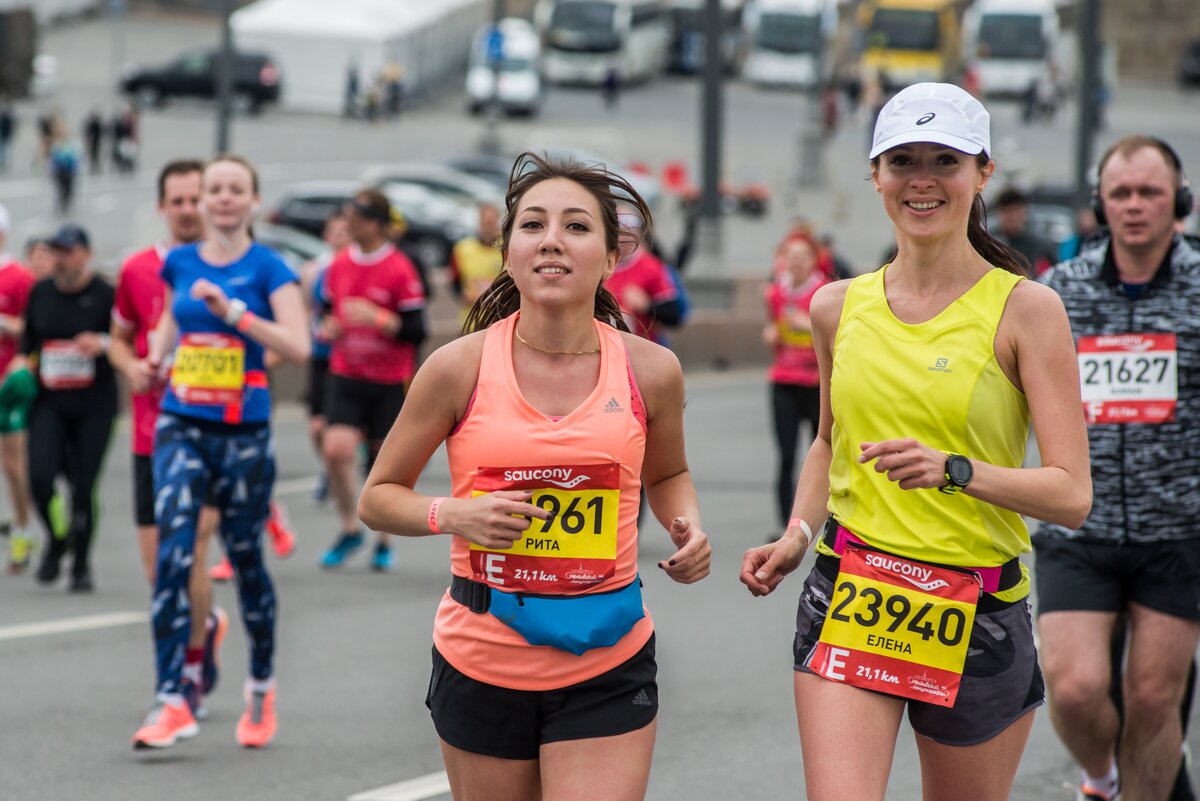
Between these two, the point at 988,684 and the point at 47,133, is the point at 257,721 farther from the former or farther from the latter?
the point at 47,133

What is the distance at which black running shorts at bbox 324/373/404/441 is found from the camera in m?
11.6

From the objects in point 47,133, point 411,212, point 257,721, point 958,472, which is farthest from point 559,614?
point 47,133

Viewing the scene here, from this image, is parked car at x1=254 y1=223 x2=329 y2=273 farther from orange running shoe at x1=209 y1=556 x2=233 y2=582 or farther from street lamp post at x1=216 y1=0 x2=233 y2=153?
orange running shoe at x1=209 y1=556 x2=233 y2=582

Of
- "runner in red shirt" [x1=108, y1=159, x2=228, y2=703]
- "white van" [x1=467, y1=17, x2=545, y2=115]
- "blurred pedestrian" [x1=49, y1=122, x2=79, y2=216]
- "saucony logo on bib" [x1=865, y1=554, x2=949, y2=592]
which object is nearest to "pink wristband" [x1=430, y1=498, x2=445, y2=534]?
"saucony logo on bib" [x1=865, y1=554, x2=949, y2=592]

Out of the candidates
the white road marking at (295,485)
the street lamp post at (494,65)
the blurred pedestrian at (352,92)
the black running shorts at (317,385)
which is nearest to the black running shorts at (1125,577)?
the black running shorts at (317,385)

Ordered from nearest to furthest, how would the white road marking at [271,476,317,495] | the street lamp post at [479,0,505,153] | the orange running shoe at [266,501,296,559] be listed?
the orange running shoe at [266,501,296,559] → the white road marking at [271,476,317,495] → the street lamp post at [479,0,505,153]

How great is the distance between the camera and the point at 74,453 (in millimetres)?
10812

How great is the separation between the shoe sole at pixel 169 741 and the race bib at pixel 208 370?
46.7 inches

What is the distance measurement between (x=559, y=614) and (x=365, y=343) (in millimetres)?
7554

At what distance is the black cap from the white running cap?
7368 millimetres

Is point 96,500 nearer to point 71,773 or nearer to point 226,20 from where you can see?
point 71,773

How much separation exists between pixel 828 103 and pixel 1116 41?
70.8 feet

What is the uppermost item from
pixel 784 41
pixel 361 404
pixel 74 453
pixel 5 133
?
pixel 784 41

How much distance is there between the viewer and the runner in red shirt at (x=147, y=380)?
7.54 meters
